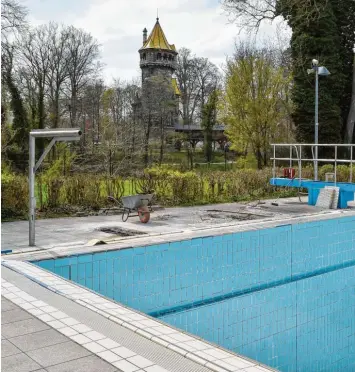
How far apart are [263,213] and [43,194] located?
5451mm

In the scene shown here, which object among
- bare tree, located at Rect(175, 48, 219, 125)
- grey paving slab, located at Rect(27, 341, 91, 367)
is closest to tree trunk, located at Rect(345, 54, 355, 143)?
bare tree, located at Rect(175, 48, 219, 125)

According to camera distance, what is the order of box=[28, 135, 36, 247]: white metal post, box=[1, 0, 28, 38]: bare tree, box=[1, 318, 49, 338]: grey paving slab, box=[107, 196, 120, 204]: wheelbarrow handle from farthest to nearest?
box=[1, 0, 28, 38]: bare tree → box=[107, 196, 120, 204]: wheelbarrow handle → box=[28, 135, 36, 247]: white metal post → box=[1, 318, 49, 338]: grey paving slab

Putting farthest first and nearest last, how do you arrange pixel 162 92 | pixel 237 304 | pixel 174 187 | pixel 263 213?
pixel 162 92 < pixel 174 187 < pixel 263 213 < pixel 237 304

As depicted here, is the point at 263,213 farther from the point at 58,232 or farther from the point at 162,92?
the point at 162,92

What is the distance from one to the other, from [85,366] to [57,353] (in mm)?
309

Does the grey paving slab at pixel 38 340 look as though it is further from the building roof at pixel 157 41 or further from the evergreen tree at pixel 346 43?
the building roof at pixel 157 41

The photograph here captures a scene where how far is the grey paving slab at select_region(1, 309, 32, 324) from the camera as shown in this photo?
12.6ft

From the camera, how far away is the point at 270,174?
16.5m

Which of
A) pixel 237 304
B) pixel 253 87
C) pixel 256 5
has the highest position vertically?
pixel 256 5

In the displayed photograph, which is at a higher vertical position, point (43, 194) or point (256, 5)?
point (256, 5)

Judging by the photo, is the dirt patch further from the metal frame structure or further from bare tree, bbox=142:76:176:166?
bare tree, bbox=142:76:176:166

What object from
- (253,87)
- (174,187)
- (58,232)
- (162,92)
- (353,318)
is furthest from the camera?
(162,92)

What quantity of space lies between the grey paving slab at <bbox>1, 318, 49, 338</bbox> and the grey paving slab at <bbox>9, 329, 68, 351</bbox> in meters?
0.07

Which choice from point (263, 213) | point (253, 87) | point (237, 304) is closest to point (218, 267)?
point (237, 304)
